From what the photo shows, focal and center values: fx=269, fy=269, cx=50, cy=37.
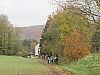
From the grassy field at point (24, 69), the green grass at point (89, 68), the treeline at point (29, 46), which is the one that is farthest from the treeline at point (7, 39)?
the green grass at point (89, 68)

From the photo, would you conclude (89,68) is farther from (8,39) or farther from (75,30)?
(8,39)

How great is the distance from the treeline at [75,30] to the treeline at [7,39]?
30.9 m

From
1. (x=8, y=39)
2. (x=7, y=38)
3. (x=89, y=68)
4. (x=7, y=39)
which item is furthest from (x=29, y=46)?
(x=89, y=68)

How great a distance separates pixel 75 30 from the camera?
23.9 metres

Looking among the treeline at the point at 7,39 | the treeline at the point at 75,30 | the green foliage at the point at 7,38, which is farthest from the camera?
the treeline at the point at 7,39

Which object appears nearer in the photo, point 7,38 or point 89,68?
point 89,68

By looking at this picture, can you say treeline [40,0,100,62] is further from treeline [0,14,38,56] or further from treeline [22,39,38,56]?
treeline [22,39,38,56]

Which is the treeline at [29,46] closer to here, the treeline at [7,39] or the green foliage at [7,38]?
the treeline at [7,39]

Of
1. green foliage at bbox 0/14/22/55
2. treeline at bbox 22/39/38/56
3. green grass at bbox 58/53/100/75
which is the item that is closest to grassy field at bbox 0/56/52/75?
green grass at bbox 58/53/100/75

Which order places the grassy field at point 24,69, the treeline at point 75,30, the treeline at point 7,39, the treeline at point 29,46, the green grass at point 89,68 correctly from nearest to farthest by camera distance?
the treeline at point 75,30
the green grass at point 89,68
the grassy field at point 24,69
the treeline at point 7,39
the treeline at point 29,46

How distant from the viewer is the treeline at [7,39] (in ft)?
347

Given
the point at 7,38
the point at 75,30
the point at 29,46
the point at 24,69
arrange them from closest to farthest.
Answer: the point at 75,30, the point at 24,69, the point at 7,38, the point at 29,46

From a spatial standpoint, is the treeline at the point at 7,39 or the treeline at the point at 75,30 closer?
the treeline at the point at 75,30

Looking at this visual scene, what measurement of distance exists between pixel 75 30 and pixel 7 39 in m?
85.8
